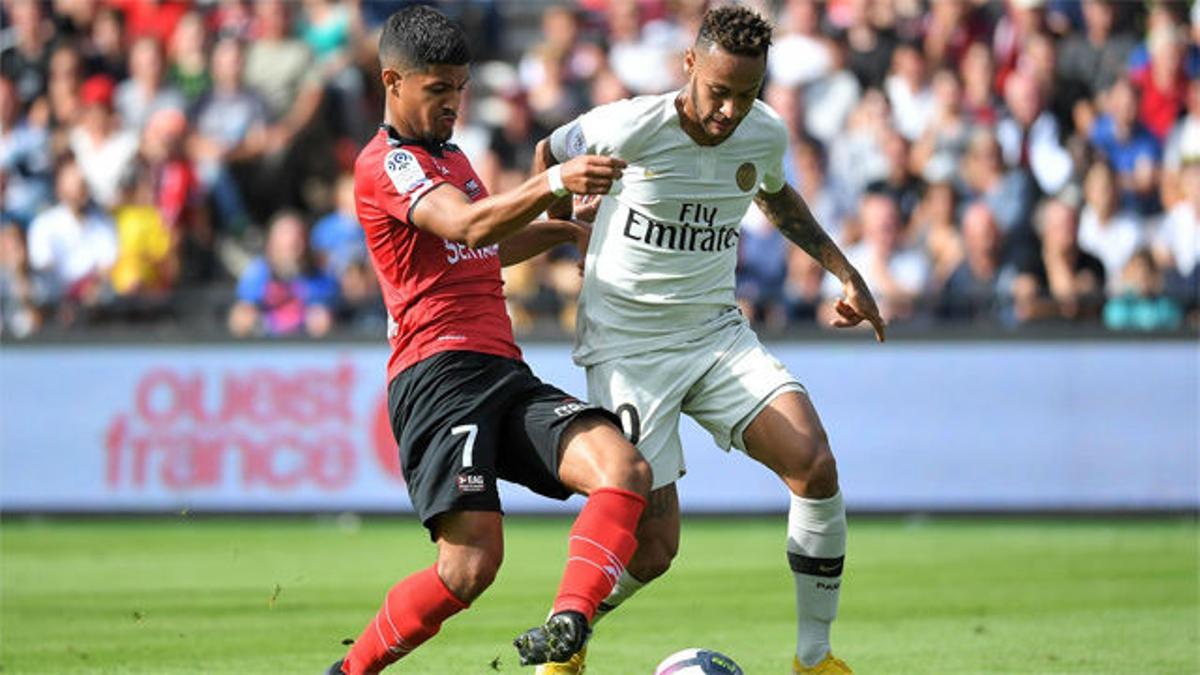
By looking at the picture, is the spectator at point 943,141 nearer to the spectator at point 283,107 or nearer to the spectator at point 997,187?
the spectator at point 997,187

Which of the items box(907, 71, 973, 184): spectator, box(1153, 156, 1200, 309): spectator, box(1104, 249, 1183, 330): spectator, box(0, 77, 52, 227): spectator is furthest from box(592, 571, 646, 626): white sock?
box(0, 77, 52, 227): spectator

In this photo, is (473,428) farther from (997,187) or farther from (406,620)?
(997,187)

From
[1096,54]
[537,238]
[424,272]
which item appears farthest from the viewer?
[1096,54]

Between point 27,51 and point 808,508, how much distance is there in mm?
14443

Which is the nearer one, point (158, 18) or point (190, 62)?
point (190, 62)

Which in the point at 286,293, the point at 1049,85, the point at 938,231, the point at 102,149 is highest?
the point at 1049,85

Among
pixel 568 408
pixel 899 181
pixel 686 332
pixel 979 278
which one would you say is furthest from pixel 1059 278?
pixel 568 408

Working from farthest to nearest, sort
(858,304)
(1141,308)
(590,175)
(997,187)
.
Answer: (997,187)
(1141,308)
(858,304)
(590,175)

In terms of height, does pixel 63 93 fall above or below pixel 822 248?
below

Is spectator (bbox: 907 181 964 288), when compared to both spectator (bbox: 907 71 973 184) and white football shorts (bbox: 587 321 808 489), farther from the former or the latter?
white football shorts (bbox: 587 321 808 489)

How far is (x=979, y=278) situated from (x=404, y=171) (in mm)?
10402

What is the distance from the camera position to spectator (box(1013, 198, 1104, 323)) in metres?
16.3

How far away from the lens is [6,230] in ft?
59.7

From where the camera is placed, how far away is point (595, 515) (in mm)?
6723
